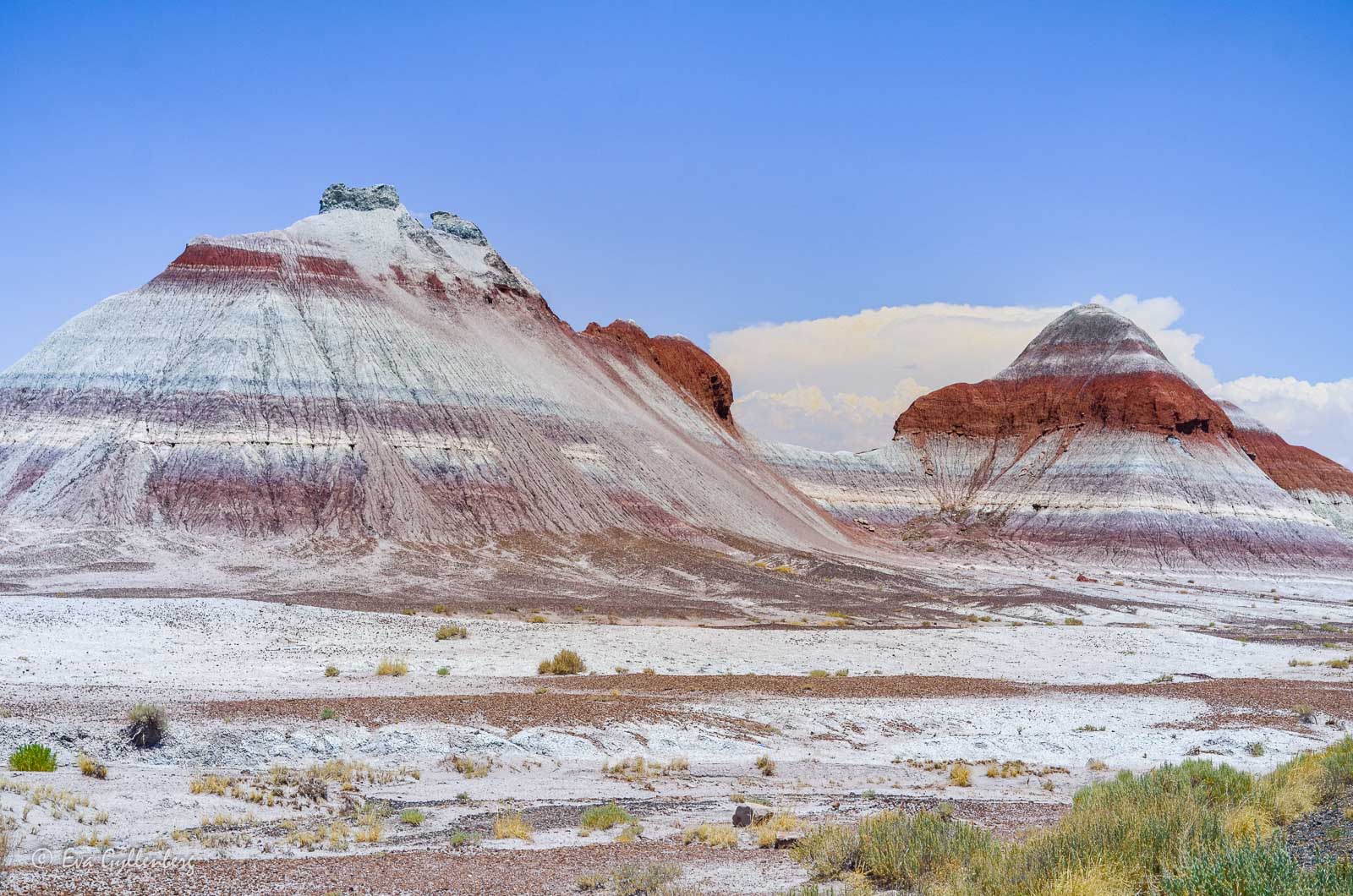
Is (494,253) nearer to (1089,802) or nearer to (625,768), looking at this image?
(625,768)

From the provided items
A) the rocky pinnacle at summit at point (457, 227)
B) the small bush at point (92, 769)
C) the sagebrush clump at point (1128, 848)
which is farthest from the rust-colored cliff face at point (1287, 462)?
the small bush at point (92, 769)

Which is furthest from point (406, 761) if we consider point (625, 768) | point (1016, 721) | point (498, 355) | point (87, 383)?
point (498, 355)

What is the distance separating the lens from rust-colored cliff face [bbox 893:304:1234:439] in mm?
104438

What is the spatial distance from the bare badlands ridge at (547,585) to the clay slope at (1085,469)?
441mm

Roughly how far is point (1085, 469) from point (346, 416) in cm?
7180

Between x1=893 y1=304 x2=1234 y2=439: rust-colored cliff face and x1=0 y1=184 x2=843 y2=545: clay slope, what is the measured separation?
36434 mm

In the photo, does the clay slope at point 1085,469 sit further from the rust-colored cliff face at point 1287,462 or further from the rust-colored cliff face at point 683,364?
the rust-colored cliff face at point 1287,462

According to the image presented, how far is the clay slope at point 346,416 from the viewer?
198ft

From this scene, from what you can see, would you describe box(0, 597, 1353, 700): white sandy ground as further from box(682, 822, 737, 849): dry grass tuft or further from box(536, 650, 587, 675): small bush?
box(682, 822, 737, 849): dry grass tuft

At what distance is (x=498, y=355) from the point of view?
8012 cm

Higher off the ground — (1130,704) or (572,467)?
(572,467)

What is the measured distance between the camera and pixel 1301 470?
4894 inches

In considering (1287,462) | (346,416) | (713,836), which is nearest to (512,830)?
(713,836)

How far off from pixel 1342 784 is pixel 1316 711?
12234 millimetres
